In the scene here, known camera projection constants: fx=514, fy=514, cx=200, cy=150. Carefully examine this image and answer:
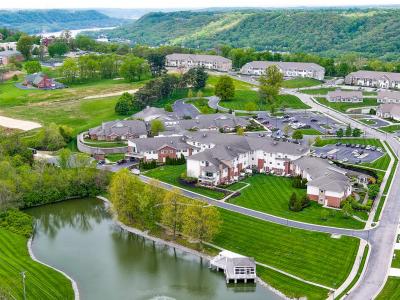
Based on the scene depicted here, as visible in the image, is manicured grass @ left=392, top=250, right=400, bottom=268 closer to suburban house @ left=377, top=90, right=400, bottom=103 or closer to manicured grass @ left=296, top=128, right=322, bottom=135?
manicured grass @ left=296, top=128, right=322, bottom=135

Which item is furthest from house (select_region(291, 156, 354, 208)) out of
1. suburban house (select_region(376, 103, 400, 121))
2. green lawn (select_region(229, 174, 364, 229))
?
suburban house (select_region(376, 103, 400, 121))

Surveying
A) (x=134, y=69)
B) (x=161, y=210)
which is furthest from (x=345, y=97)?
(x=161, y=210)

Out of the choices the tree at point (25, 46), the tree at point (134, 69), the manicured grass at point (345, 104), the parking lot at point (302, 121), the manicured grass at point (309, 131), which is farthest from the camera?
the tree at point (25, 46)

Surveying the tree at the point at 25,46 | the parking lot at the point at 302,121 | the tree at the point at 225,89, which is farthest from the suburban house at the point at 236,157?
the tree at the point at 25,46

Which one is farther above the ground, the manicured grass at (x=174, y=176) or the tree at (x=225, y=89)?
the tree at (x=225, y=89)

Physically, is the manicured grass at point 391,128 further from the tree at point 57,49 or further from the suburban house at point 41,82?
the tree at point 57,49

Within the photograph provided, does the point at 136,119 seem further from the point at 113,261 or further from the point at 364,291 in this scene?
the point at 364,291

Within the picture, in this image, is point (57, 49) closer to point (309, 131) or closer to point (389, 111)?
point (309, 131)
